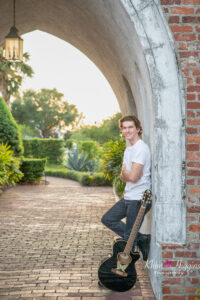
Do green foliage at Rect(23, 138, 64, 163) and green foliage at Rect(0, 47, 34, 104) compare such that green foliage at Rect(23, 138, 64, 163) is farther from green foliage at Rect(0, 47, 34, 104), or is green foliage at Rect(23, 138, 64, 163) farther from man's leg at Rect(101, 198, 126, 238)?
man's leg at Rect(101, 198, 126, 238)

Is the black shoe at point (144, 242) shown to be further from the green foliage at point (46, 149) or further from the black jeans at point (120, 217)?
the green foliage at point (46, 149)

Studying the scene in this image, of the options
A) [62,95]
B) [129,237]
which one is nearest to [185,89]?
[129,237]

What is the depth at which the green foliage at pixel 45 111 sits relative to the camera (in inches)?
1805

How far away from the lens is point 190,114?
3582 mm

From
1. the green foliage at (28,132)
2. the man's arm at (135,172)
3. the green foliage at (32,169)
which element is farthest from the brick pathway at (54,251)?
the green foliage at (28,132)

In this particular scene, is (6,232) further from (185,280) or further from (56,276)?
(185,280)

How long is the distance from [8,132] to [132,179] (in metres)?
8.47

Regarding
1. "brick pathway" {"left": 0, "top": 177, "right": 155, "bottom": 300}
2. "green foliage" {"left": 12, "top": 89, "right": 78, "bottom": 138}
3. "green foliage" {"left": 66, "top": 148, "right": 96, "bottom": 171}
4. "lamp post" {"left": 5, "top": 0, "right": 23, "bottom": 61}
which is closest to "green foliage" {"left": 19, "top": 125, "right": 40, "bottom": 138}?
"green foliage" {"left": 12, "top": 89, "right": 78, "bottom": 138}

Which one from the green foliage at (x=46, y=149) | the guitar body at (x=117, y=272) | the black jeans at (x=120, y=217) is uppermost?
the green foliage at (x=46, y=149)

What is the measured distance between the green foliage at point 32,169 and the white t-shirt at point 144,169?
1013 centimetres

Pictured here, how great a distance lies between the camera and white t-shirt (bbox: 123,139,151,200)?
3816 millimetres

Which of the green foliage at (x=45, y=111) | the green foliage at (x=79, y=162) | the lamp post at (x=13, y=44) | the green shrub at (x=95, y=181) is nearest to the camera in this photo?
the lamp post at (x=13, y=44)

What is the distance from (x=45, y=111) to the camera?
4781cm

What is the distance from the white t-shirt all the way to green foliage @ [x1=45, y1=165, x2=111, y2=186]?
10.3 m
